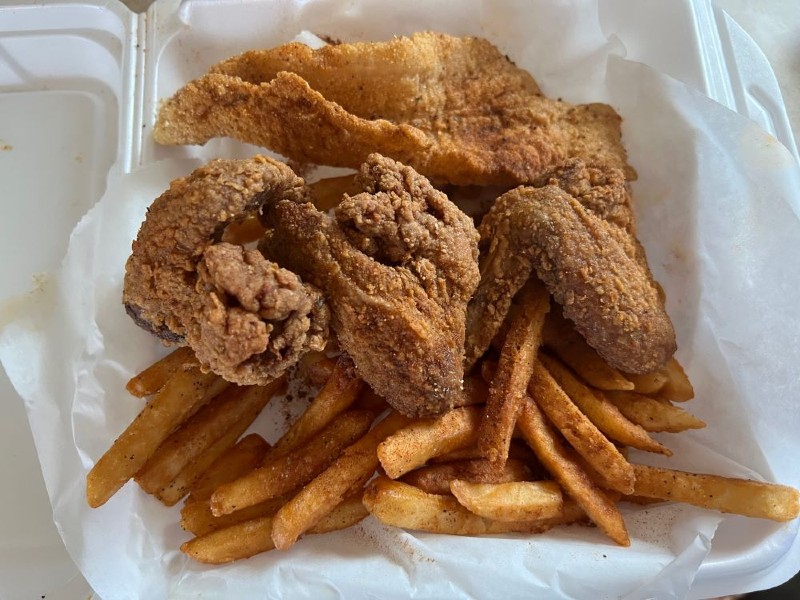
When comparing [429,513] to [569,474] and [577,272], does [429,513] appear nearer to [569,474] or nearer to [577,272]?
[569,474]

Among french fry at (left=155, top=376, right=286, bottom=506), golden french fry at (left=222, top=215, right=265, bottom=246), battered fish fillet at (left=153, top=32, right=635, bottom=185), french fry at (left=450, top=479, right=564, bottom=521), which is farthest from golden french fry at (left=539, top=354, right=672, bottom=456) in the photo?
golden french fry at (left=222, top=215, right=265, bottom=246)

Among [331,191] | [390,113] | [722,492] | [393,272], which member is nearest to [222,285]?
[393,272]

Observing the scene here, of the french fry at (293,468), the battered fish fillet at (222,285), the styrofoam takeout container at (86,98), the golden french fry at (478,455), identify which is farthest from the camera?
the styrofoam takeout container at (86,98)

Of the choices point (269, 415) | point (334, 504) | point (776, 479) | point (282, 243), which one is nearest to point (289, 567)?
point (334, 504)

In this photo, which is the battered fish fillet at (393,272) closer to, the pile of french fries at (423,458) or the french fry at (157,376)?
the pile of french fries at (423,458)

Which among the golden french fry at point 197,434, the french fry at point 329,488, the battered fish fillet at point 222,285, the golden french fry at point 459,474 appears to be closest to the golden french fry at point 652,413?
the golden french fry at point 459,474

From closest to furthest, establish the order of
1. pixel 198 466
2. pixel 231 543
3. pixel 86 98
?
pixel 231 543
pixel 198 466
pixel 86 98
